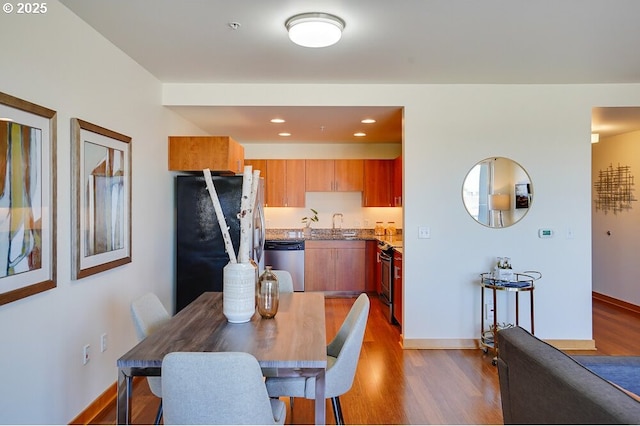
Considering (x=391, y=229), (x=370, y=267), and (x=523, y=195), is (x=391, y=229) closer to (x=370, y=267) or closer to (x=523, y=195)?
(x=370, y=267)

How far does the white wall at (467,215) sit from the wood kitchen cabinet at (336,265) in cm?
212

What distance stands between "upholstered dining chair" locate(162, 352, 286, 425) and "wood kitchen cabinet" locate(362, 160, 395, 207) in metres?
4.89

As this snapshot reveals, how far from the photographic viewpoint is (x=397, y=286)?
169 inches

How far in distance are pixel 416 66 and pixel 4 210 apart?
9.58 feet

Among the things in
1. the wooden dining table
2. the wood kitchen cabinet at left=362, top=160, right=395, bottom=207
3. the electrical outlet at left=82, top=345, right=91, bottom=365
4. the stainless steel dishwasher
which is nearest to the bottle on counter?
the wood kitchen cabinet at left=362, top=160, right=395, bottom=207

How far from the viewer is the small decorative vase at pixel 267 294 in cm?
202

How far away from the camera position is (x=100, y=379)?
8.59 feet

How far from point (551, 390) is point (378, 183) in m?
4.84

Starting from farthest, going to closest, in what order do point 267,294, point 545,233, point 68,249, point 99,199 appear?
point 545,233 < point 99,199 < point 68,249 < point 267,294

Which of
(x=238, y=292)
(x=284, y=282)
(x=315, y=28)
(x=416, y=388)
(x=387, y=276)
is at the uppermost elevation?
(x=315, y=28)

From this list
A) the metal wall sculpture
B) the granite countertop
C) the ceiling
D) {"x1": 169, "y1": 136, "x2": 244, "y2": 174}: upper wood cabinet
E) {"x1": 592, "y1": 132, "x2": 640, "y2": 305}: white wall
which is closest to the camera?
the ceiling

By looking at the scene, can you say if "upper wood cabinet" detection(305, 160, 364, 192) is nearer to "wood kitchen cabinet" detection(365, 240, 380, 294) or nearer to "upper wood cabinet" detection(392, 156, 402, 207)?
"upper wood cabinet" detection(392, 156, 402, 207)

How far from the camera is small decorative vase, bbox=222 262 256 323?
192 centimetres

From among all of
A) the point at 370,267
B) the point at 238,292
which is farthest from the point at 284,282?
the point at 370,267
